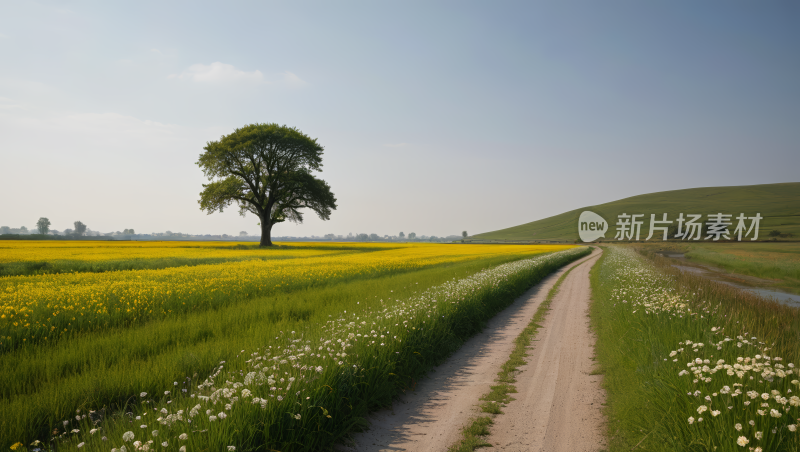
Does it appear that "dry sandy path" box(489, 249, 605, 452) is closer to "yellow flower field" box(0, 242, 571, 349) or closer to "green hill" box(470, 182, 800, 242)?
"yellow flower field" box(0, 242, 571, 349)

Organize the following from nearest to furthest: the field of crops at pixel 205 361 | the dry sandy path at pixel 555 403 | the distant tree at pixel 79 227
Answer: the field of crops at pixel 205 361
the dry sandy path at pixel 555 403
the distant tree at pixel 79 227

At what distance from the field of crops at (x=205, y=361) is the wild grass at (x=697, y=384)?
3396 mm

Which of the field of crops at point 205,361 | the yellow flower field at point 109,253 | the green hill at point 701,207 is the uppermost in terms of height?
the green hill at point 701,207

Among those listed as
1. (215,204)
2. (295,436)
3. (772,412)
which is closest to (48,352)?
(295,436)

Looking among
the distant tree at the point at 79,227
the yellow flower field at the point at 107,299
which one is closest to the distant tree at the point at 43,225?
the distant tree at the point at 79,227

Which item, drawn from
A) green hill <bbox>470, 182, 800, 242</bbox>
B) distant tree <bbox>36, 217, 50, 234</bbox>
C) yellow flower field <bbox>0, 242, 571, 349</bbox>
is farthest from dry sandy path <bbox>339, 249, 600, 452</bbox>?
distant tree <bbox>36, 217, 50, 234</bbox>

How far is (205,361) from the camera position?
598 cm

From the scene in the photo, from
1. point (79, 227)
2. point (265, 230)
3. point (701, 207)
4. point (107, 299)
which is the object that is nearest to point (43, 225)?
point (79, 227)

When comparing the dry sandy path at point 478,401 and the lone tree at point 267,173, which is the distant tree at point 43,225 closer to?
the lone tree at point 267,173

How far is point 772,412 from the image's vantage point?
10.2 ft

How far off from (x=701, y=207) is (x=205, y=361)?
19096 centimetres

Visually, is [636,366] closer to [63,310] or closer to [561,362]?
[561,362]

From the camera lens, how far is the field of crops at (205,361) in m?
3.75

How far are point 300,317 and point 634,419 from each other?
7812 millimetres
